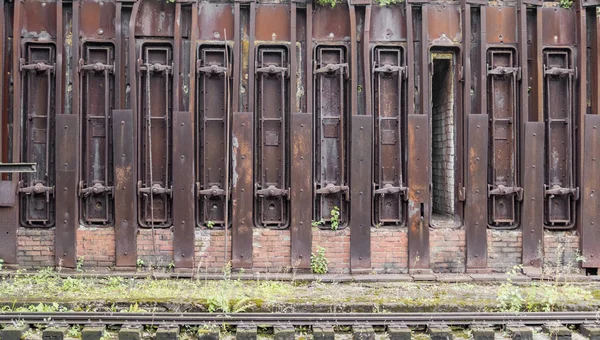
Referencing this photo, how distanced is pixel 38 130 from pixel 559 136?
8.21 metres

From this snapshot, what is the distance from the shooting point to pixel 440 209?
9156 millimetres

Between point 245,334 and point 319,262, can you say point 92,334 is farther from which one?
point 319,262

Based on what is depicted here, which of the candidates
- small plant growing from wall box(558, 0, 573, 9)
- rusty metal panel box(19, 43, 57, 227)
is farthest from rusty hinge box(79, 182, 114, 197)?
small plant growing from wall box(558, 0, 573, 9)

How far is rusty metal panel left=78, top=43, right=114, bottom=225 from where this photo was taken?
7988 mm

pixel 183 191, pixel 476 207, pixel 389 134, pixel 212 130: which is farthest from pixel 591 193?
pixel 183 191

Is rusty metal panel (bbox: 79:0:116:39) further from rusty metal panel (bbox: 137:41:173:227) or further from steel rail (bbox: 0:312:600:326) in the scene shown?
steel rail (bbox: 0:312:600:326)

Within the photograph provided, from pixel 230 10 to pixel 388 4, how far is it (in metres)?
2.50

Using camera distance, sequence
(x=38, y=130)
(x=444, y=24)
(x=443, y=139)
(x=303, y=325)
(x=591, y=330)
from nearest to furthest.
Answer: (x=591, y=330) < (x=303, y=325) < (x=38, y=130) < (x=444, y=24) < (x=443, y=139)

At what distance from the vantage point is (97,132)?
8.05 meters

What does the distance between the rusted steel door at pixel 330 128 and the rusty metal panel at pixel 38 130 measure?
410 centimetres

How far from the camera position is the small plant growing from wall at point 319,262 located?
26.0ft

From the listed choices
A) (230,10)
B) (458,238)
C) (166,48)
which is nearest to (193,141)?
(166,48)

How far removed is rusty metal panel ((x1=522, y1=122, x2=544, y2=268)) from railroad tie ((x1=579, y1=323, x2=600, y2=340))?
7.18 ft

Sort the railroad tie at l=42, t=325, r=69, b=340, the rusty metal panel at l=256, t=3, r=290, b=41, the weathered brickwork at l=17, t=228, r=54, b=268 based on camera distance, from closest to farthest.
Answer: the railroad tie at l=42, t=325, r=69, b=340 → the weathered brickwork at l=17, t=228, r=54, b=268 → the rusty metal panel at l=256, t=3, r=290, b=41
